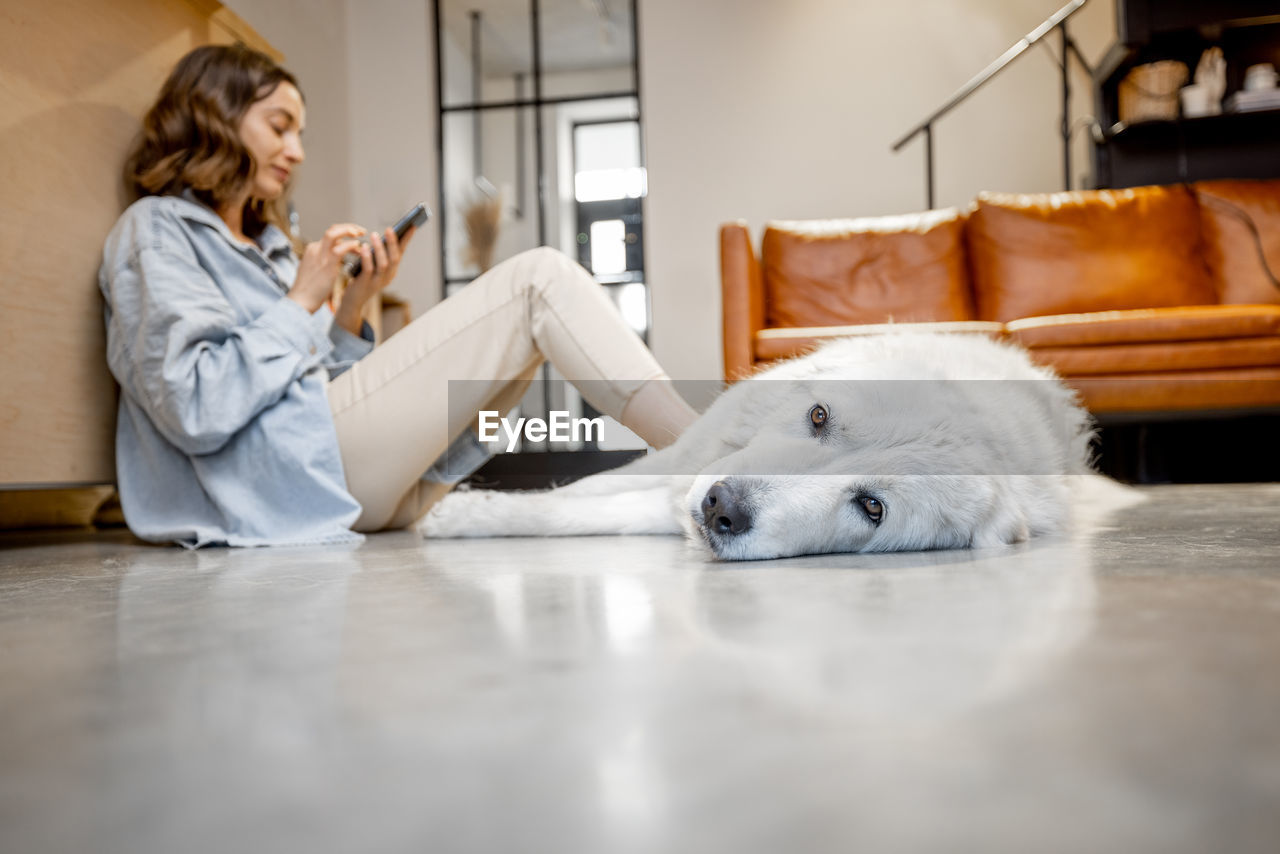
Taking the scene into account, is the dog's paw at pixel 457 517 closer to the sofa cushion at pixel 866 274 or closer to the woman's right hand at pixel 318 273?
the woman's right hand at pixel 318 273

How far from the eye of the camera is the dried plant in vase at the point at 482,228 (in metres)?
6.25

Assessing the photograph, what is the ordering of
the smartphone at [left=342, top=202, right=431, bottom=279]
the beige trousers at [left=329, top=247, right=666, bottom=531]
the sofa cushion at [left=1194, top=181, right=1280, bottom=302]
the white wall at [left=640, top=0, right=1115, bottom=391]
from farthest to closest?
the white wall at [left=640, top=0, right=1115, bottom=391], the sofa cushion at [left=1194, top=181, right=1280, bottom=302], the smartphone at [left=342, top=202, right=431, bottom=279], the beige trousers at [left=329, top=247, right=666, bottom=531]

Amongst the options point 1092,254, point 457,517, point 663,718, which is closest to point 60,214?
point 457,517

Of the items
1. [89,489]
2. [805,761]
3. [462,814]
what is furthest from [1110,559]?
[89,489]

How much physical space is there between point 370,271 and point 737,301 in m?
1.97

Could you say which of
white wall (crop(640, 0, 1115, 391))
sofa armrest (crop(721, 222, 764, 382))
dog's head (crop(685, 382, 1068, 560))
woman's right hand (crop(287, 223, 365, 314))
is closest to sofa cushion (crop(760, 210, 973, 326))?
sofa armrest (crop(721, 222, 764, 382))

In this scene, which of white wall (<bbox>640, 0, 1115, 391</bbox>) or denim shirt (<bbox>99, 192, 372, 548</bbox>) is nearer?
denim shirt (<bbox>99, 192, 372, 548</bbox>)

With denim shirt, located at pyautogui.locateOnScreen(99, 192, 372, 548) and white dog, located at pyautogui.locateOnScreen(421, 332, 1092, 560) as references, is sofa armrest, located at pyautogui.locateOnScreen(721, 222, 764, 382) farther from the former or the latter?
denim shirt, located at pyautogui.locateOnScreen(99, 192, 372, 548)

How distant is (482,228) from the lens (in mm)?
6250

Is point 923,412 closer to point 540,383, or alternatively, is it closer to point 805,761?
point 805,761

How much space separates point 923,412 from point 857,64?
533cm

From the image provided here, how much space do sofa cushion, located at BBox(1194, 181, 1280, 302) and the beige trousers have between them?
3519 mm

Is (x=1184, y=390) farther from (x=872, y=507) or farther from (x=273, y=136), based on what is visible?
(x=273, y=136)

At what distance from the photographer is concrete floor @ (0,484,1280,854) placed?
36 cm
